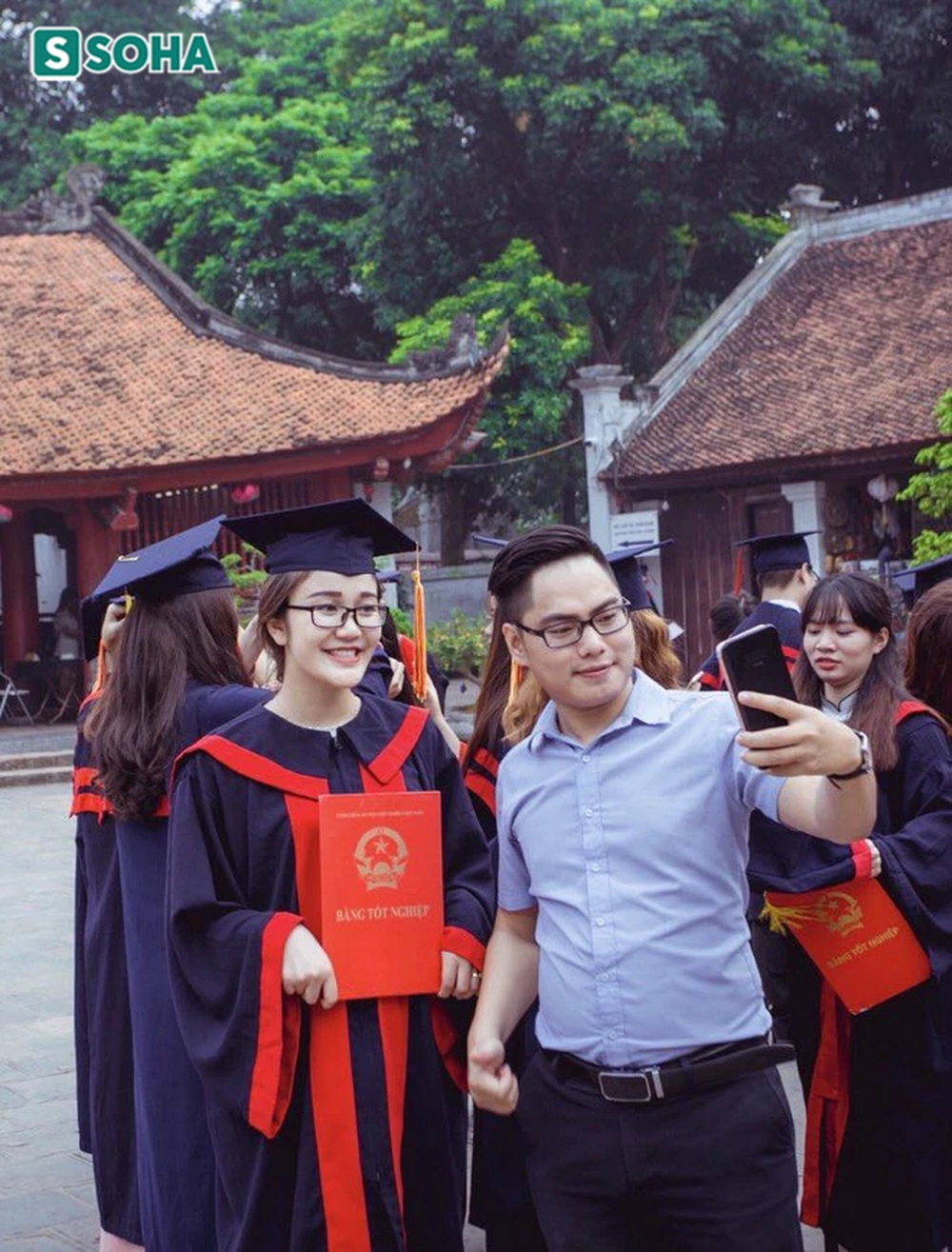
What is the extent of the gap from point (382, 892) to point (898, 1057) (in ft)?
4.58

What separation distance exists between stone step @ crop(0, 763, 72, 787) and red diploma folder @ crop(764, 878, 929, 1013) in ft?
42.5

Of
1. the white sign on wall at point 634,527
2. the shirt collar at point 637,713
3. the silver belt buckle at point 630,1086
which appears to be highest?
the white sign on wall at point 634,527

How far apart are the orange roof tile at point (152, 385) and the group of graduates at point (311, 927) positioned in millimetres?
14138

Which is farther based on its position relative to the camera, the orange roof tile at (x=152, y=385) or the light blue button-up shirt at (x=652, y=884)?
the orange roof tile at (x=152, y=385)

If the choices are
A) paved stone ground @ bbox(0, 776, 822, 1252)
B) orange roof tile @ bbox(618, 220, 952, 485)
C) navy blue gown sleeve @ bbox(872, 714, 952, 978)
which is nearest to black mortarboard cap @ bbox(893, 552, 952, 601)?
navy blue gown sleeve @ bbox(872, 714, 952, 978)

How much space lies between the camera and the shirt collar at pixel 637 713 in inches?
102

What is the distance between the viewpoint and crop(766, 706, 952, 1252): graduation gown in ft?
11.7

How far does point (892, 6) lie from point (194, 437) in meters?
14.4

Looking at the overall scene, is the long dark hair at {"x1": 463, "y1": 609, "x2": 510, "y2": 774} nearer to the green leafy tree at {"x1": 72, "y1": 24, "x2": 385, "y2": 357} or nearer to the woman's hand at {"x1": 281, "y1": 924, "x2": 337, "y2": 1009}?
the woman's hand at {"x1": 281, "y1": 924, "x2": 337, "y2": 1009}

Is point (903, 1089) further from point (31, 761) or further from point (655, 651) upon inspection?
point (31, 761)

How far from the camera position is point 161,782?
141 inches

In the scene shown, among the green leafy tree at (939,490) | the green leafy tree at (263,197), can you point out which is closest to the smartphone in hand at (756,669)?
the green leafy tree at (939,490)

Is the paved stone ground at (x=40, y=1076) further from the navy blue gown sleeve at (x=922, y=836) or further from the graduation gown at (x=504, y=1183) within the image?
the navy blue gown sleeve at (x=922, y=836)

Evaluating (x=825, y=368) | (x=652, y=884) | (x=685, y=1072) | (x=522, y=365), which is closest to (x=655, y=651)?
(x=652, y=884)
